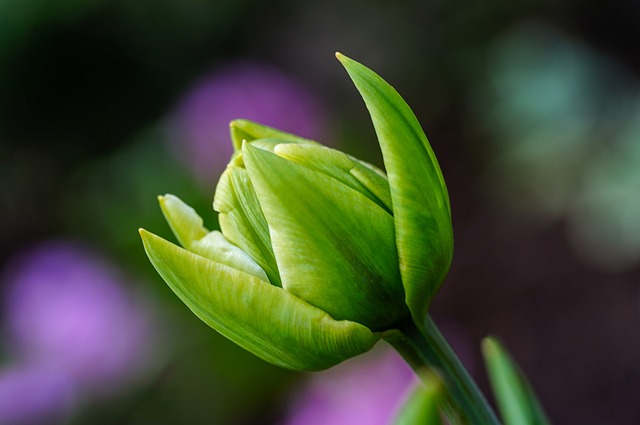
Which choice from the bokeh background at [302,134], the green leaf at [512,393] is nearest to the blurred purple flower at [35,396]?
→ the bokeh background at [302,134]

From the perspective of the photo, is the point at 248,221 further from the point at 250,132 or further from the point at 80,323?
the point at 80,323

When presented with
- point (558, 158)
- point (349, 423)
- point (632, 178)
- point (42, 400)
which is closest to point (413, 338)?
point (349, 423)

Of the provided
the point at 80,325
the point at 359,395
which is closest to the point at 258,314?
the point at 359,395

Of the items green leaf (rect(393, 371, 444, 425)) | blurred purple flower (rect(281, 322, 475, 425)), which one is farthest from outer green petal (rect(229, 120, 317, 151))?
blurred purple flower (rect(281, 322, 475, 425))

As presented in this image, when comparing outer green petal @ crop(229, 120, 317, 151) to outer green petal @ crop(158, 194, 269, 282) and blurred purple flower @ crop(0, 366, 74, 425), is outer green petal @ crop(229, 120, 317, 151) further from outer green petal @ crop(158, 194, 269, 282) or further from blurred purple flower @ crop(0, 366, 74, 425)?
blurred purple flower @ crop(0, 366, 74, 425)

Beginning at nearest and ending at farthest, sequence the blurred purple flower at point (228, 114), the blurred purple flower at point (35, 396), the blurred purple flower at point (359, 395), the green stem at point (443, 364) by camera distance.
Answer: the green stem at point (443, 364) < the blurred purple flower at point (359, 395) < the blurred purple flower at point (35, 396) < the blurred purple flower at point (228, 114)

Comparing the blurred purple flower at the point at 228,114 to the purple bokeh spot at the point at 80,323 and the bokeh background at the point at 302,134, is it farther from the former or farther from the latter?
the purple bokeh spot at the point at 80,323

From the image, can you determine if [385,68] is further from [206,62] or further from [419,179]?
[419,179]
